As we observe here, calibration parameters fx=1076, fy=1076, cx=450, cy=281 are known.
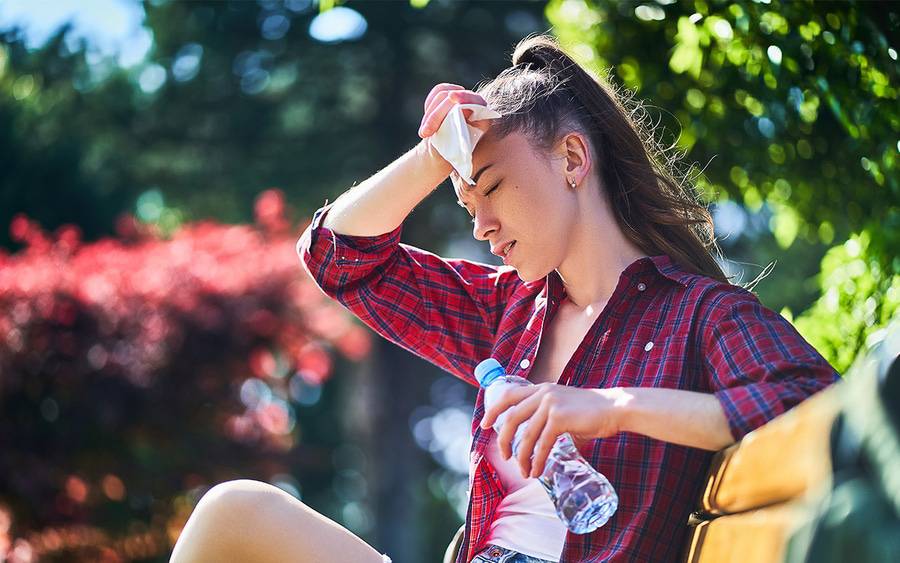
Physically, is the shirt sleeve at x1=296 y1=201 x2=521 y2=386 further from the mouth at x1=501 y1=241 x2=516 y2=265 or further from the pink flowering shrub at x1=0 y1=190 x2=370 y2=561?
the pink flowering shrub at x1=0 y1=190 x2=370 y2=561

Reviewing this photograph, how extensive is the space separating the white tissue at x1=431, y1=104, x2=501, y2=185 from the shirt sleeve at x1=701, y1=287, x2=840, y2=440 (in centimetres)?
49

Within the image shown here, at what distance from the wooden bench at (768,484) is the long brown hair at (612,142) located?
0.66 metres

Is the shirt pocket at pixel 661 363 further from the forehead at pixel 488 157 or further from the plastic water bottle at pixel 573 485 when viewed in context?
the forehead at pixel 488 157

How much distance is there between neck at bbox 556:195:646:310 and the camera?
2037mm

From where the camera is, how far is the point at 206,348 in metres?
5.98

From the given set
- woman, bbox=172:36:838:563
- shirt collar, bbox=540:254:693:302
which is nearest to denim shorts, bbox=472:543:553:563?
woman, bbox=172:36:838:563

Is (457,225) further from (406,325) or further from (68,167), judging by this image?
(406,325)

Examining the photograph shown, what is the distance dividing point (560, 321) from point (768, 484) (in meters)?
0.92

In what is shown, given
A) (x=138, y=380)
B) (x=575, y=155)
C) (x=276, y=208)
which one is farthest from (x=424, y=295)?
(x=276, y=208)

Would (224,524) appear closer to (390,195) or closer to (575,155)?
(390,195)

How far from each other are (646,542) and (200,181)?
9615 millimetres

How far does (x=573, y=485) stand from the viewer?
1.72 meters

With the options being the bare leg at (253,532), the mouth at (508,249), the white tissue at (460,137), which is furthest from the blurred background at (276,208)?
the bare leg at (253,532)

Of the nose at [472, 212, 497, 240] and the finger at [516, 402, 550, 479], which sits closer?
the finger at [516, 402, 550, 479]
